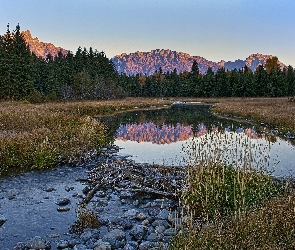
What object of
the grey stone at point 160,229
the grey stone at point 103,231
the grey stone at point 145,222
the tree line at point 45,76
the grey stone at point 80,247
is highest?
the tree line at point 45,76

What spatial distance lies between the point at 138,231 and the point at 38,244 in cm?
234

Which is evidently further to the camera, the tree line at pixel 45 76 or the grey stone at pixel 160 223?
the tree line at pixel 45 76

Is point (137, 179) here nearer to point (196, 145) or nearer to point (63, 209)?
→ point (196, 145)

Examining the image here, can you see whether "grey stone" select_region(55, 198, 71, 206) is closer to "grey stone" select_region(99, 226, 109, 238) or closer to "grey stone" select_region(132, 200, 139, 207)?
"grey stone" select_region(132, 200, 139, 207)

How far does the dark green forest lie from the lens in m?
55.9

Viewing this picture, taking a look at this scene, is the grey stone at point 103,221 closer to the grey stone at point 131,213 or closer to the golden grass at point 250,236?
the grey stone at point 131,213

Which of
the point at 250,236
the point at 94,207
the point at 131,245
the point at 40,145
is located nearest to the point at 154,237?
the point at 131,245

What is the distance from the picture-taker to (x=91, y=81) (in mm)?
74750

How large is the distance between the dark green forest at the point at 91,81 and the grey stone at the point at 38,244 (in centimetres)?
4910

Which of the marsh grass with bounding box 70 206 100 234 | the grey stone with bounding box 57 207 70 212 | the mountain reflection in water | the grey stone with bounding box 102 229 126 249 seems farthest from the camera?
the mountain reflection in water

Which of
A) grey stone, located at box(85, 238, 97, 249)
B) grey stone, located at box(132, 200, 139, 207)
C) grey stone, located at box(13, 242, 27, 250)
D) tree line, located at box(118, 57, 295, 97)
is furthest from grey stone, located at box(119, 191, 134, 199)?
tree line, located at box(118, 57, 295, 97)

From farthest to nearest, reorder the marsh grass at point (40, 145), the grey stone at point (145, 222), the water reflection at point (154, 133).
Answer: the water reflection at point (154, 133)
the marsh grass at point (40, 145)
the grey stone at point (145, 222)

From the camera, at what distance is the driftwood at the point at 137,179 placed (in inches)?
412

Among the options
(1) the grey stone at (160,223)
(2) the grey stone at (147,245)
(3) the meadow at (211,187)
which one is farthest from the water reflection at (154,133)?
(2) the grey stone at (147,245)
